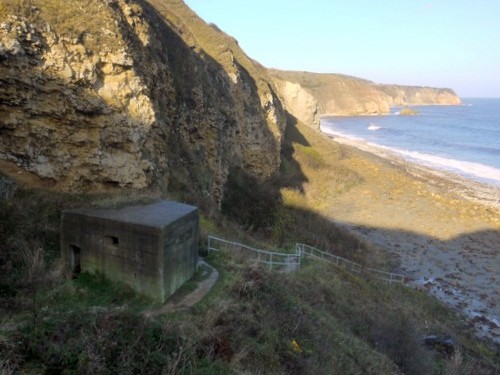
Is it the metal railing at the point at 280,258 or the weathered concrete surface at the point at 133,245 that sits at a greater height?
the weathered concrete surface at the point at 133,245

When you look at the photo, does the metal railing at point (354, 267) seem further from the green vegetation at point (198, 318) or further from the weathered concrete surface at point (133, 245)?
the weathered concrete surface at point (133, 245)

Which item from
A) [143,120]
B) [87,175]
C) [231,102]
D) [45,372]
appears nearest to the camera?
[45,372]

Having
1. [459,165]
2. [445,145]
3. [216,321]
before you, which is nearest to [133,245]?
[216,321]

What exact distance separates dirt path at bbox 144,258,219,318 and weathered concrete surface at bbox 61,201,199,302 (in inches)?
10.7

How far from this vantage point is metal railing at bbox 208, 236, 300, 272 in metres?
13.6

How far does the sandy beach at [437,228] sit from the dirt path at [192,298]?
11.7 m

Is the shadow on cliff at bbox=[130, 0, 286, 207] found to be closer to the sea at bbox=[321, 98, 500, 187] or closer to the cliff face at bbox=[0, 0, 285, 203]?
the cliff face at bbox=[0, 0, 285, 203]

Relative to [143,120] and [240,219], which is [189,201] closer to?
[143,120]

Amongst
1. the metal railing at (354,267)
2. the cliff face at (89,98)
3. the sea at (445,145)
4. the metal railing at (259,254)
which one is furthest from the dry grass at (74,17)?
the sea at (445,145)

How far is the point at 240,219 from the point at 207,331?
14.8 meters

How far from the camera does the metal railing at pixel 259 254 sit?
13578 millimetres

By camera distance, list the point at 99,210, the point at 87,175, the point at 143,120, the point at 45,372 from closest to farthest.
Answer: the point at 45,372 < the point at 99,210 < the point at 87,175 < the point at 143,120

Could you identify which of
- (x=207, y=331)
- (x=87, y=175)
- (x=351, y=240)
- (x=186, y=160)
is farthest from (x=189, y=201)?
(x=351, y=240)

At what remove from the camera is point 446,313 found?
17.8 meters
